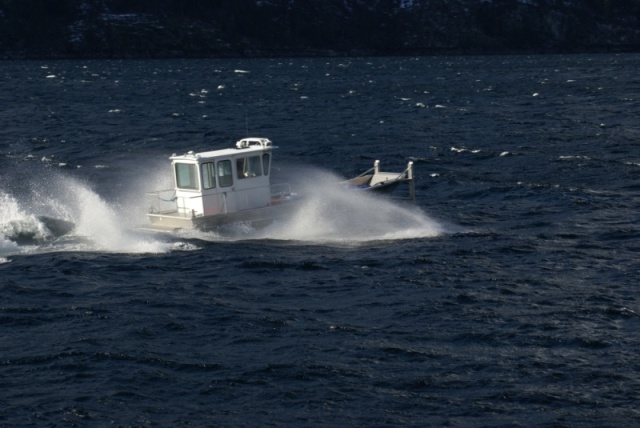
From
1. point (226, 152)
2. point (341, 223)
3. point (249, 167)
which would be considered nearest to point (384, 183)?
point (341, 223)

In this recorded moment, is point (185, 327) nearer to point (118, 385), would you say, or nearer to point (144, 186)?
point (118, 385)

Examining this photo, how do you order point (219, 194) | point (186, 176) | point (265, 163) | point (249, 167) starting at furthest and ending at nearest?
1. point (265, 163)
2. point (249, 167)
3. point (186, 176)
4. point (219, 194)

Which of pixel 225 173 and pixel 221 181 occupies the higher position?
pixel 225 173

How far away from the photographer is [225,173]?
43.4 m

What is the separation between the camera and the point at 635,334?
31.0m

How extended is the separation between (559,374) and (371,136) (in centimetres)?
5470

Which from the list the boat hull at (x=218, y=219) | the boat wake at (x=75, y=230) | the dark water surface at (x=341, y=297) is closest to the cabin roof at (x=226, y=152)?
the boat hull at (x=218, y=219)

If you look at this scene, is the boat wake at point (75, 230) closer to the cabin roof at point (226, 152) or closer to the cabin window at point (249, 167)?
the cabin roof at point (226, 152)

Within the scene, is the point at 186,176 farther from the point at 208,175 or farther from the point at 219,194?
the point at 219,194

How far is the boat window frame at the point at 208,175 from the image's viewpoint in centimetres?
4294

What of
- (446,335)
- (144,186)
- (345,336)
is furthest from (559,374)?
(144,186)

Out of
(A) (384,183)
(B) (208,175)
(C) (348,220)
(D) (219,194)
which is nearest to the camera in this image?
(B) (208,175)

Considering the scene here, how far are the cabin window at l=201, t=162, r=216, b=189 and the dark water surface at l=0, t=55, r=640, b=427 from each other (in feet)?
6.20

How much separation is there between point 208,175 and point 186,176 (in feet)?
2.91
